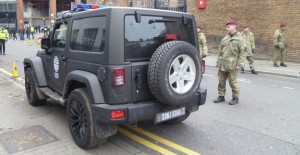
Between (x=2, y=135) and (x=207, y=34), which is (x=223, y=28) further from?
(x=2, y=135)

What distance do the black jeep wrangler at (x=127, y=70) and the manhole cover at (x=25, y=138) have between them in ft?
1.75

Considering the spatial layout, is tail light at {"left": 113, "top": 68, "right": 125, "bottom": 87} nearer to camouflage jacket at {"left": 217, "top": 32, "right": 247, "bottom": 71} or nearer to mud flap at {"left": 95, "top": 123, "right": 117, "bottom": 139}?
mud flap at {"left": 95, "top": 123, "right": 117, "bottom": 139}

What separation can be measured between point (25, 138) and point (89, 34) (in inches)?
74.0

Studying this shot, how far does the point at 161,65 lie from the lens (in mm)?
3812

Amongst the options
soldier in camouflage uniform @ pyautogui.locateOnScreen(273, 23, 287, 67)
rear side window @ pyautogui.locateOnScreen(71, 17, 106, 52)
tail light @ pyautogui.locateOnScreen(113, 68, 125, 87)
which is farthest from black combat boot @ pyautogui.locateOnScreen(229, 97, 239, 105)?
soldier in camouflage uniform @ pyautogui.locateOnScreen(273, 23, 287, 67)

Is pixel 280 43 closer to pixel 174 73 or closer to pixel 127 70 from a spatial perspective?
pixel 174 73

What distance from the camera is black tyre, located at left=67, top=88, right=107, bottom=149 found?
158 inches

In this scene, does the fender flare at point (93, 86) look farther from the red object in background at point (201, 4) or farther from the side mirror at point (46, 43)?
the red object in background at point (201, 4)

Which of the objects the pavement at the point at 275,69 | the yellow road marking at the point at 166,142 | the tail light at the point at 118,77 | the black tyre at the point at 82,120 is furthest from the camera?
the pavement at the point at 275,69

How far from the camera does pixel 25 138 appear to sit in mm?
4629

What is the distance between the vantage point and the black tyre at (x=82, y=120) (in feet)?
13.2

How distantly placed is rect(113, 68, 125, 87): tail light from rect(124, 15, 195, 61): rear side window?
0.69 ft

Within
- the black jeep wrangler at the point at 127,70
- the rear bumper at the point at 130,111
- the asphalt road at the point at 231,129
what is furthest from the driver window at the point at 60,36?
the rear bumper at the point at 130,111

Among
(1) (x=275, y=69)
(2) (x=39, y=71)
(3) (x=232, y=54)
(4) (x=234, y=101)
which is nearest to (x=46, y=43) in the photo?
(2) (x=39, y=71)
